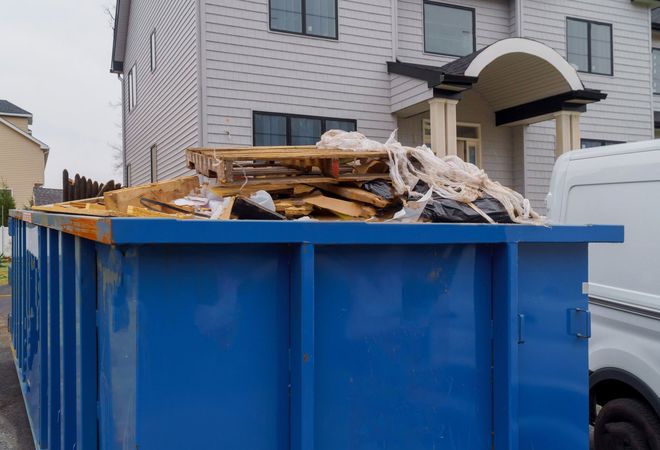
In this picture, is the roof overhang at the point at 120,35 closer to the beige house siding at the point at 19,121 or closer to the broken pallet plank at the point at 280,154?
Result: the broken pallet plank at the point at 280,154

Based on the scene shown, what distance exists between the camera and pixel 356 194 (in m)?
3.00

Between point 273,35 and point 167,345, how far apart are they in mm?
9978

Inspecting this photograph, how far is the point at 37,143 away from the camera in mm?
37594

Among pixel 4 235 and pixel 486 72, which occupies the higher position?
pixel 486 72

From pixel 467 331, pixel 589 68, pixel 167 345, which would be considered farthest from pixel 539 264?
pixel 589 68

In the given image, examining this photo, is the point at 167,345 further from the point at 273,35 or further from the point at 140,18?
the point at 140,18

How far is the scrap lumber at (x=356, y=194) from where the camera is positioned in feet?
9.59

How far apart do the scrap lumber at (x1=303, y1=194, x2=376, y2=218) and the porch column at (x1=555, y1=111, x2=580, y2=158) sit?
9923mm

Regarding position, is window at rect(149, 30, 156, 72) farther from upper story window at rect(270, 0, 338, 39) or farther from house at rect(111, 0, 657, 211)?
upper story window at rect(270, 0, 338, 39)

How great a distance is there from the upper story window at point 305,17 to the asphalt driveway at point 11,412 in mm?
7187

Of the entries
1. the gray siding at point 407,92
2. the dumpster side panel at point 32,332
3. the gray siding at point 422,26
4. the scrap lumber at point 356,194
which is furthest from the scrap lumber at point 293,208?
the gray siding at point 422,26

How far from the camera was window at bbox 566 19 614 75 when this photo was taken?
14188 millimetres

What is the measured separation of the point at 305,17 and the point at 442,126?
11.4 feet

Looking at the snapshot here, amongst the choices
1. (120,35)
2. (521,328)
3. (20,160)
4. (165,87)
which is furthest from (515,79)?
(20,160)
